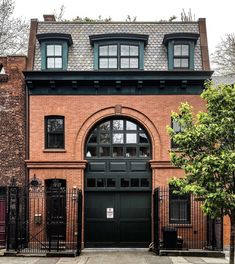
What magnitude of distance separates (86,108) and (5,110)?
149 inches

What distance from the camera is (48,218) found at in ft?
77.3

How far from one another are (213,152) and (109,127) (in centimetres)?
957

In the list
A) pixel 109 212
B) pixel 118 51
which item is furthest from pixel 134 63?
pixel 109 212

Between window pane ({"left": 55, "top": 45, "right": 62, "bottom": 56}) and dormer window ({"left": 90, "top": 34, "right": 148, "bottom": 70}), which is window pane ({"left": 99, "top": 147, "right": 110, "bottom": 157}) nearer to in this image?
dormer window ({"left": 90, "top": 34, "right": 148, "bottom": 70})

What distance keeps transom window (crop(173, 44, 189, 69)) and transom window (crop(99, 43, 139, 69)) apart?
1.87 meters

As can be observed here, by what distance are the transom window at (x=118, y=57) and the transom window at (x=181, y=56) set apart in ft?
6.13

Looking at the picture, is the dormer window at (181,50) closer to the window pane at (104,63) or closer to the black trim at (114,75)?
the black trim at (114,75)

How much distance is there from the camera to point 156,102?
24.5 m

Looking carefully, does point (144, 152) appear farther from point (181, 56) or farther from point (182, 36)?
point (182, 36)

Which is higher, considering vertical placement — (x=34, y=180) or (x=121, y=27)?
(x=121, y=27)

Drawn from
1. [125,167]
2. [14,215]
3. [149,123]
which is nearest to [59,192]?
[14,215]

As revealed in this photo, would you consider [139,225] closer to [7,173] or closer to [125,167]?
[125,167]

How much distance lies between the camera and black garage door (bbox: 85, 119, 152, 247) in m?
24.4

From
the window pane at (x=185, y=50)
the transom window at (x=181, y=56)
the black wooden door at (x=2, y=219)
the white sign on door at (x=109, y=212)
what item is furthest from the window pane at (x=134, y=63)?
the black wooden door at (x=2, y=219)
